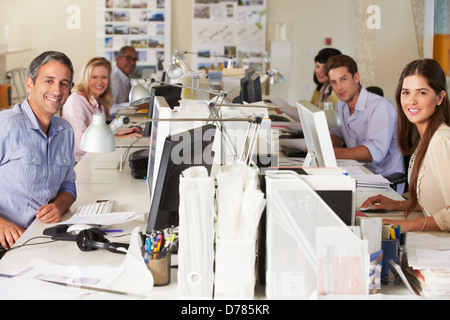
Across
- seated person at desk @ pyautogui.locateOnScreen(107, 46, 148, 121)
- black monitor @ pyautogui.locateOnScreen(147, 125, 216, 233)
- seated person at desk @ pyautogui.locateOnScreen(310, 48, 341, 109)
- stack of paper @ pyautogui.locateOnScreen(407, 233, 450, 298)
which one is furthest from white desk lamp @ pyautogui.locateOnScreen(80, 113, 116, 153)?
seated person at desk @ pyautogui.locateOnScreen(107, 46, 148, 121)

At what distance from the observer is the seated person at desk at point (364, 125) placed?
11.3 feet

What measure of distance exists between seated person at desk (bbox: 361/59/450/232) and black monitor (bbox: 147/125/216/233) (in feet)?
3.14

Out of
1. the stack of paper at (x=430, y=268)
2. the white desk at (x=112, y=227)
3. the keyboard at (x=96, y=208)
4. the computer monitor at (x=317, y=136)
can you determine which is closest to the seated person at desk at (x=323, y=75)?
the white desk at (x=112, y=227)

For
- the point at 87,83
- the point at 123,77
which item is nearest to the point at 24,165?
the point at 87,83

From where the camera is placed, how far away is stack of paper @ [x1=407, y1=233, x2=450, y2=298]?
154 centimetres

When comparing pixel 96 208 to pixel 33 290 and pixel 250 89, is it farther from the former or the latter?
pixel 250 89

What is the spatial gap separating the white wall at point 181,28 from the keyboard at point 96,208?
19.4ft

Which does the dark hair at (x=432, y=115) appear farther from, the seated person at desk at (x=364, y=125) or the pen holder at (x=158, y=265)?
the pen holder at (x=158, y=265)

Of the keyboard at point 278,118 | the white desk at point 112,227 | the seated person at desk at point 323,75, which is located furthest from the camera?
the seated person at desk at point 323,75

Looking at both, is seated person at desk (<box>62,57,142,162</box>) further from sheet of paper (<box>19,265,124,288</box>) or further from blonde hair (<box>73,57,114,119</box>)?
sheet of paper (<box>19,265,124,288</box>)


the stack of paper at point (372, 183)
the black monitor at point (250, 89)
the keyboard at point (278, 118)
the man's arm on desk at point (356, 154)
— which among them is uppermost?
the black monitor at point (250, 89)
